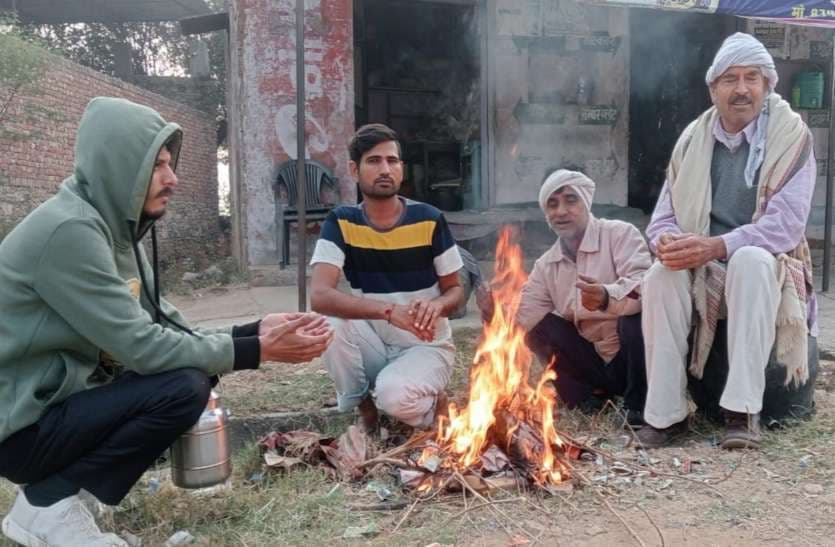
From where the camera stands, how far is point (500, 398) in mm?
3059

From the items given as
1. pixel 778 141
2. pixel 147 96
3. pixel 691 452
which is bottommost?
pixel 691 452

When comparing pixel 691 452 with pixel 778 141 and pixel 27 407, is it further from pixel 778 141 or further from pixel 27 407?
pixel 27 407

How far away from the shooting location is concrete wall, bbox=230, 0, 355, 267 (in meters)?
7.83

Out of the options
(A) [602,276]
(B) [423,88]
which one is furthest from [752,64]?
(B) [423,88]

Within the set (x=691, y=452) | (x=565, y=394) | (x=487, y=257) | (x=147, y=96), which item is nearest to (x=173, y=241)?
(x=147, y=96)

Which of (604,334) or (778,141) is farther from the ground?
(778,141)

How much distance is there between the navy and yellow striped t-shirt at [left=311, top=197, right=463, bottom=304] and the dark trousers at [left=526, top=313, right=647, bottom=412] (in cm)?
70

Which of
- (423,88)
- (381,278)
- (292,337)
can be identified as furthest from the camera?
(423,88)

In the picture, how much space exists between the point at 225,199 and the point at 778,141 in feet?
56.9

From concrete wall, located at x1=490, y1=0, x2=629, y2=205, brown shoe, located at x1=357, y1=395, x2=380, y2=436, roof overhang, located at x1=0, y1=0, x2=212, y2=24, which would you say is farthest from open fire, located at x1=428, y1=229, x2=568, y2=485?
roof overhang, located at x1=0, y1=0, x2=212, y2=24

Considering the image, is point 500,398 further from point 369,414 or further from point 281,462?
point 281,462

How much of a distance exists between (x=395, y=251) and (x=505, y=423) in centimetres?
107

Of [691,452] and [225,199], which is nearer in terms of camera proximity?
[691,452]

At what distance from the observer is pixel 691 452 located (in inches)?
121
